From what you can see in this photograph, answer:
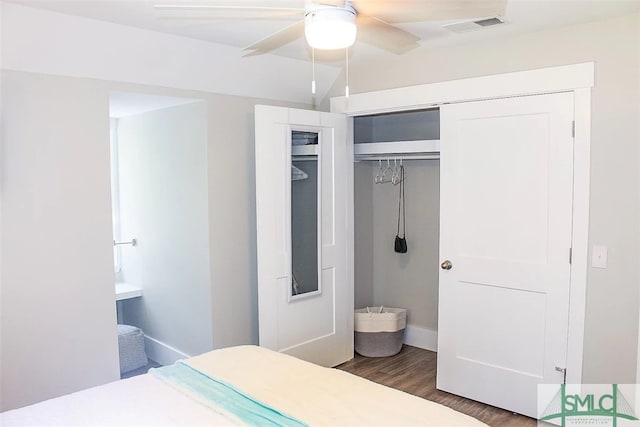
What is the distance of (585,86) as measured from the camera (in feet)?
9.50

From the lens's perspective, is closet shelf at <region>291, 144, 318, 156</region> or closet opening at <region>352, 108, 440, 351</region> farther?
closet opening at <region>352, 108, 440, 351</region>

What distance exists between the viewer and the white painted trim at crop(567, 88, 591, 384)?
9.54 ft

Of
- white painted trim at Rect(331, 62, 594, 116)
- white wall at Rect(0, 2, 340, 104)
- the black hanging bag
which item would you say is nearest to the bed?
white wall at Rect(0, 2, 340, 104)

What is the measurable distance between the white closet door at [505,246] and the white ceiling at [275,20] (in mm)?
411

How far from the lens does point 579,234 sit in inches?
117

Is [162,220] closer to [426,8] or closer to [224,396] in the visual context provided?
[224,396]

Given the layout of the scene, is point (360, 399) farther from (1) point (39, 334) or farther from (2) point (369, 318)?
(2) point (369, 318)

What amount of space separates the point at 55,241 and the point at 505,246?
2.57 metres

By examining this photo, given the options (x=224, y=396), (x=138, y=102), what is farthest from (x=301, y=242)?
(x=224, y=396)

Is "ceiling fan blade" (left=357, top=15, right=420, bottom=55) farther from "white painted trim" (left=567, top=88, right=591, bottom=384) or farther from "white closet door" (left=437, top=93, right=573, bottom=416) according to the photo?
"white painted trim" (left=567, top=88, right=591, bottom=384)

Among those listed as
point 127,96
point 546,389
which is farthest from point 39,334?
point 546,389

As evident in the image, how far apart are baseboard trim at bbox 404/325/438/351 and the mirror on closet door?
120 centimetres

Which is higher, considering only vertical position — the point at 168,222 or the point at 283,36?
the point at 283,36

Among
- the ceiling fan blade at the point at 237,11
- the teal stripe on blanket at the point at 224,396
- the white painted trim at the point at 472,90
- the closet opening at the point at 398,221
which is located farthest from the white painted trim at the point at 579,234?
the teal stripe on blanket at the point at 224,396
